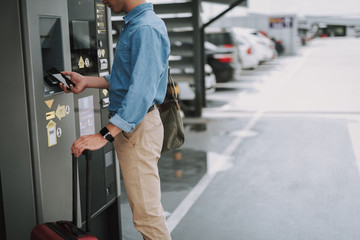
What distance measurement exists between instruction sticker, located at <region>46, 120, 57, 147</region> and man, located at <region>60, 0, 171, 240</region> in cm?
23

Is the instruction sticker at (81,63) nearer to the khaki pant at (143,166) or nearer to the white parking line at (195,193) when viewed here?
the khaki pant at (143,166)

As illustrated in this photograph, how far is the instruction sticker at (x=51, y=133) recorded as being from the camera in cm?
299

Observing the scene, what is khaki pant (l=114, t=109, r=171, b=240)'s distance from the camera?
9.82ft

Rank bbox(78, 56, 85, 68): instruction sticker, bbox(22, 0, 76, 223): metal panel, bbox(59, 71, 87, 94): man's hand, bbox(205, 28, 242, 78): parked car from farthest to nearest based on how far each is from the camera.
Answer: bbox(205, 28, 242, 78): parked car
bbox(78, 56, 85, 68): instruction sticker
bbox(59, 71, 87, 94): man's hand
bbox(22, 0, 76, 223): metal panel

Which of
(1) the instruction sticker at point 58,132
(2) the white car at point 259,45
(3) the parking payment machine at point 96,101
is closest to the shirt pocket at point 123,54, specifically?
(3) the parking payment machine at point 96,101

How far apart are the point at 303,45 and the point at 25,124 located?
43.7 metres

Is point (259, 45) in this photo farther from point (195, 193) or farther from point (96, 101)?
point (96, 101)

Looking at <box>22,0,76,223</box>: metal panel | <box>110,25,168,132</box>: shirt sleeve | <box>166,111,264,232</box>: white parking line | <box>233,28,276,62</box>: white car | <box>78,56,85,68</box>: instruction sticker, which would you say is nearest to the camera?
<box>110,25,168,132</box>: shirt sleeve

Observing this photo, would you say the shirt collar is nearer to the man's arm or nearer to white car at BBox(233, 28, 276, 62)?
the man's arm

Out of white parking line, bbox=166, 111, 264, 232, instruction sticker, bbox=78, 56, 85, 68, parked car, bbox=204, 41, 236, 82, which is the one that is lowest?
white parking line, bbox=166, 111, 264, 232

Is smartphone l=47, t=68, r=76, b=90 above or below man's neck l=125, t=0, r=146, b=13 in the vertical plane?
below

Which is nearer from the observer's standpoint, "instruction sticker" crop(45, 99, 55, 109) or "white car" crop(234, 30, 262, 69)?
"instruction sticker" crop(45, 99, 55, 109)

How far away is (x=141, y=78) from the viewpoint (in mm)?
2695

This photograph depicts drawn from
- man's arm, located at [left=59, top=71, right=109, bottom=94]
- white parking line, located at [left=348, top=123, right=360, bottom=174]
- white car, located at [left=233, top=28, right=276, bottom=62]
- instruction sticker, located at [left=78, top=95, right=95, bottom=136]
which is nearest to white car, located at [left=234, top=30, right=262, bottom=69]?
white car, located at [left=233, top=28, right=276, bottom=62]
